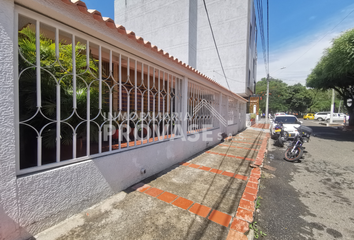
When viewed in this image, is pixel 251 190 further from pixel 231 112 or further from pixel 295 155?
pixel 231 112

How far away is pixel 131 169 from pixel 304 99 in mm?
47859

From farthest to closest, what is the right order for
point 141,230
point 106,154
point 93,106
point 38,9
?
1. point 93,106
2. point 106,154
3. point 141,230
4. point 38,9

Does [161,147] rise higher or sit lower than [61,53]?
lower

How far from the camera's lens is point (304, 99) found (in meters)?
38.8

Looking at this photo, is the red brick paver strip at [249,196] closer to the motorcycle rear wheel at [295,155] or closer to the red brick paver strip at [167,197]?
the red brick paver strip at [167,197]

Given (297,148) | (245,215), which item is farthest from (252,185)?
(297,148)

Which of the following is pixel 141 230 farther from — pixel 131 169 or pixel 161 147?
pixel 161 147

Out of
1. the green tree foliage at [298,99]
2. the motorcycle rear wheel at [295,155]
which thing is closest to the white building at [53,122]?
the motorcycle rear wheel at [295,155]

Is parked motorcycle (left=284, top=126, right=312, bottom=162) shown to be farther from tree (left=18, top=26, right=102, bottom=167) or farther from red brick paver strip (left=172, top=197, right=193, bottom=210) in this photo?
tree (left=18, top=26, right=102, bottom=167)

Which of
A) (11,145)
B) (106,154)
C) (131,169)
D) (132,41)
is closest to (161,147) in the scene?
(131,169)

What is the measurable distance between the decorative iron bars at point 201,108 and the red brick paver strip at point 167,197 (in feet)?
7.93

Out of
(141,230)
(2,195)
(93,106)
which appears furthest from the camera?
(93,106)

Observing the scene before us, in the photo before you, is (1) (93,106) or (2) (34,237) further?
(1) (93,106)

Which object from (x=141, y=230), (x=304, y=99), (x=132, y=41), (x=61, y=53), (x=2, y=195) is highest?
(x=304, y=99)
